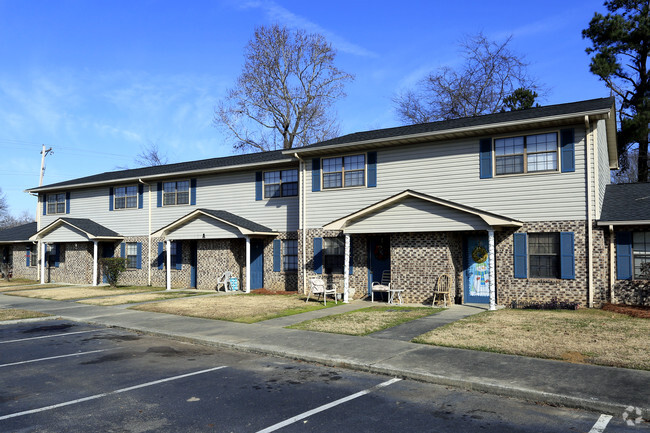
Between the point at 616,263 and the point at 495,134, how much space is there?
208 inches

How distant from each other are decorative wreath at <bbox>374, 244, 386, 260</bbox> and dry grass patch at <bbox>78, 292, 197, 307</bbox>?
7.88 metres

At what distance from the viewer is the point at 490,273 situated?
15.1 meters

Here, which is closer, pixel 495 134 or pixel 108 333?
pixel 108 333

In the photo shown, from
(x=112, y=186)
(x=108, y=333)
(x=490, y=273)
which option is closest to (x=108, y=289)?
(x=112, y=186)

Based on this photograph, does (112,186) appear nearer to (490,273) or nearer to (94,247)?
(94,247)

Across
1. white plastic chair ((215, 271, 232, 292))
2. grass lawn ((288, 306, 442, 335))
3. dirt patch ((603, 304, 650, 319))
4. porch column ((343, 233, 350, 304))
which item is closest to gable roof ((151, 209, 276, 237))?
white plastic chair ((215, 271, 232, 292))

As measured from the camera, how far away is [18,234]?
32562 mm

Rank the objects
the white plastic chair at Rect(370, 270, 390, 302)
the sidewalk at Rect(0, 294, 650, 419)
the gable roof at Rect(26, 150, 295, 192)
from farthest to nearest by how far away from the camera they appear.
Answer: the gable roof at Rect(26, 150, 295, 192) → the white plastic chair at Rect(370, 270, 390, 302) → the sidewalk at Rect(0, 294, 650, 419)

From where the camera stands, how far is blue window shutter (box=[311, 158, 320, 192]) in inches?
777

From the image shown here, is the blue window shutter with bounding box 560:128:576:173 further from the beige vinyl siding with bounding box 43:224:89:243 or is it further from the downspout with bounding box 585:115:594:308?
the beige vinyl siding with bounding box 43:224:89:243

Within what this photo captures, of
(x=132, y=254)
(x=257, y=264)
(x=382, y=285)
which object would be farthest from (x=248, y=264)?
(x=132, y=254)

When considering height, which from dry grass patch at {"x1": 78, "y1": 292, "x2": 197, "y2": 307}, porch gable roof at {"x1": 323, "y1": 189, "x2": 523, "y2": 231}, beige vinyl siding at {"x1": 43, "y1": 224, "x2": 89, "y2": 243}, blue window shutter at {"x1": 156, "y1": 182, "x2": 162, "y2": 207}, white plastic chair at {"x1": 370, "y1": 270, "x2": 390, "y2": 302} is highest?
blue window shutter at {"x1": 156, "y1": 182, "x2": 162, "y2": 207}

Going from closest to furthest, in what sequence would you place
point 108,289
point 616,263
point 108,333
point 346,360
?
point 346,360 < point 108,333 < point 616,263 < point 108,289

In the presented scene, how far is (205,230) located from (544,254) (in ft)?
45.4
